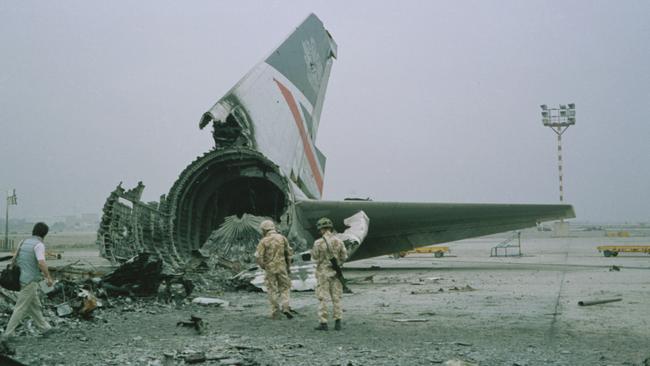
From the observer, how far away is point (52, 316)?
753 cm

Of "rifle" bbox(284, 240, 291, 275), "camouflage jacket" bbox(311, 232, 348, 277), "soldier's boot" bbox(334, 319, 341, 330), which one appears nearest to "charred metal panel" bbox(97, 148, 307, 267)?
"rifle" bbox(284, 240, 291, 275)

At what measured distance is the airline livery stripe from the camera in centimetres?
1667

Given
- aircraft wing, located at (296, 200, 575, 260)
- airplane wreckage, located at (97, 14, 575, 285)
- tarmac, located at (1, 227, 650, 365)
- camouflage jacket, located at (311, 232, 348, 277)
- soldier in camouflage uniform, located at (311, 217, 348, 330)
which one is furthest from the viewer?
aircraft wing, located at (296, 200, 575, 260)

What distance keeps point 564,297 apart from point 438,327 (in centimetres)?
353

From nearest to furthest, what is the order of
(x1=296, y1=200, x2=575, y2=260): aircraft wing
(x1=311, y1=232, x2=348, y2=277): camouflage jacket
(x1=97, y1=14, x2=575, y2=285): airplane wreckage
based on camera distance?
(x1=311, y1=232, x2=348, y2=277): camouflage jacket
(x1=97, y1=14, x2=575, y2=285): airplane wreckage
(x1=296, y1=200, x2=575, y2=260): aircraft wing

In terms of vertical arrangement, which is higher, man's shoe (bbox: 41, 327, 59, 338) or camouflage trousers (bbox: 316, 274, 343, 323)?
camouflage trousers (bbox: 316, 274, 343, 323)

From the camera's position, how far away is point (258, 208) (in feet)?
55.3

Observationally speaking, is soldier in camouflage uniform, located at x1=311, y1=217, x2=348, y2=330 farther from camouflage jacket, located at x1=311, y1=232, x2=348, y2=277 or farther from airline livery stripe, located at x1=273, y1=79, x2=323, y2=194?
airline livery stripe, located at x1=273, y1=79, x2=323, y2=194

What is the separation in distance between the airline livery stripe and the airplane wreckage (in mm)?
56

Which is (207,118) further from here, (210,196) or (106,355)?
(106,355)

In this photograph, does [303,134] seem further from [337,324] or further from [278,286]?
[337,324]

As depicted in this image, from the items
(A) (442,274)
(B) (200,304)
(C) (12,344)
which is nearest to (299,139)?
(A) (442,274)

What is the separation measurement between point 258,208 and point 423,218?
16.3 feet

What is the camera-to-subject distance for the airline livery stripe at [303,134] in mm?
16672
